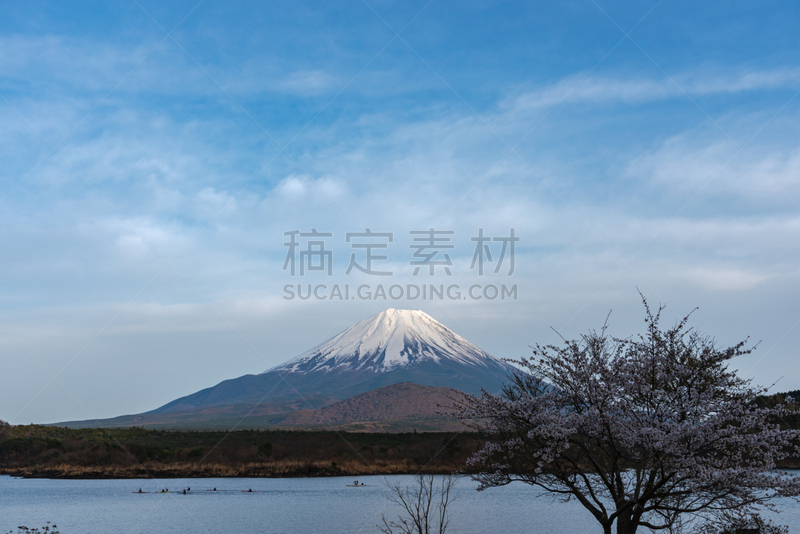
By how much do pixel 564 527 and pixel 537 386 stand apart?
15567 millimetres

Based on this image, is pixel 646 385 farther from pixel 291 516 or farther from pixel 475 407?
pixel 291 516

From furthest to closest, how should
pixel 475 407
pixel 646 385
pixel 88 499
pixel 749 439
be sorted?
1. pixel 88 499
2. pixel 475 407
3. pixel 646 385
4. pixel 749 439

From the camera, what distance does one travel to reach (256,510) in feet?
96.5

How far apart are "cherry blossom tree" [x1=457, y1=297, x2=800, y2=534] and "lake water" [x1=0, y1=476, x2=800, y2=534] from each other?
555 inches

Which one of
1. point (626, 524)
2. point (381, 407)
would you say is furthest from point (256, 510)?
point (381, 407)

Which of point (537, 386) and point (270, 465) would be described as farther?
point (270, 465)

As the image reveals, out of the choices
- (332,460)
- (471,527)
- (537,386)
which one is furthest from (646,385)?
(332,460)

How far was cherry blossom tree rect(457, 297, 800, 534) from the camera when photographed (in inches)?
345

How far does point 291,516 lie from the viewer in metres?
27.2

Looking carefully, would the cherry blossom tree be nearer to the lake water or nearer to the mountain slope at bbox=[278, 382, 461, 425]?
the lake water

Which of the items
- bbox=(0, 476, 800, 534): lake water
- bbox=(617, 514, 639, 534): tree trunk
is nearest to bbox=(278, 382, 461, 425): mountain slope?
bbox=(0, 476, 800, 534): lake water

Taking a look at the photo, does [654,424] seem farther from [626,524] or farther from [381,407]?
[381,407]

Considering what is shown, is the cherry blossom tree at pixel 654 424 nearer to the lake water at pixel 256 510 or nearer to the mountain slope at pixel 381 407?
the lake water at pixel 256 510

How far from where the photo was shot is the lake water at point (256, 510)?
2411cm
